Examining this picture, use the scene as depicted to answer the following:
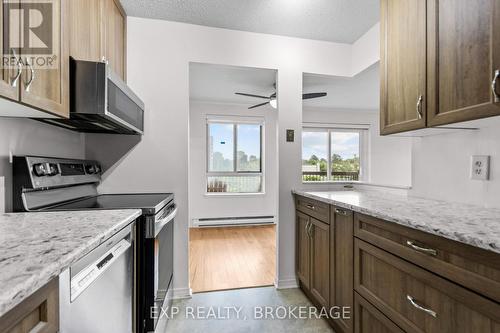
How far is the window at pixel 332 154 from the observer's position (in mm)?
5047

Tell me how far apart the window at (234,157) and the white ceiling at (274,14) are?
2.38 meters

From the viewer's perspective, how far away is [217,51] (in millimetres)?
2158

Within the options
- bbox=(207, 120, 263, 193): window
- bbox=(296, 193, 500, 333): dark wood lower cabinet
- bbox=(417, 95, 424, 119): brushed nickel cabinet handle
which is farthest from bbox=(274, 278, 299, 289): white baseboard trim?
bbox=(207, 120, 263, 193): window

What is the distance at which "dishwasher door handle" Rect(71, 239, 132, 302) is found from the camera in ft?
2.26

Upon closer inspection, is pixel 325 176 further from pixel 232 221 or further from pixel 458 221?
pixel 458 221

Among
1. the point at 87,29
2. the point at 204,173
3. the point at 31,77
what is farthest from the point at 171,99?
the point at 204,173

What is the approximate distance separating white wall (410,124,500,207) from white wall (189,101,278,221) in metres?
2.90

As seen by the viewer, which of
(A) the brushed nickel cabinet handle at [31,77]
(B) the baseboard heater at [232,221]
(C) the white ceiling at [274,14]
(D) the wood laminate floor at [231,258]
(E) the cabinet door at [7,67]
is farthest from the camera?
(B) the baseboard heater at [232,221]

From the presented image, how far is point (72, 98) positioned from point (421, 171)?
86.4 inches

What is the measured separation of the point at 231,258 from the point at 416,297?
7.16 feet

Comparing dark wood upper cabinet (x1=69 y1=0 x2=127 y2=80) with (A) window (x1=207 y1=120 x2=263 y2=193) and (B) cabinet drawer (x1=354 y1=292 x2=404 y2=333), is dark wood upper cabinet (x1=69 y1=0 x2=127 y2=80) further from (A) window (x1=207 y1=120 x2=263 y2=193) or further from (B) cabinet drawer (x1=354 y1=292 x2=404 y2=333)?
(A) window (x1=207 y1=120 x2=263 y2=193)

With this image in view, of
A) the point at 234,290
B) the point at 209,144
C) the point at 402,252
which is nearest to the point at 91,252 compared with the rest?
the point at 402,252

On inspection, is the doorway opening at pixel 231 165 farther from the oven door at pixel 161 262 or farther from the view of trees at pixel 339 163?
the oven door at pixel 161 262

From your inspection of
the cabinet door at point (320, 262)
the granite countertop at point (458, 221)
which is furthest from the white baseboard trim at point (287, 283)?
the granite countertop at point (458, 221)
